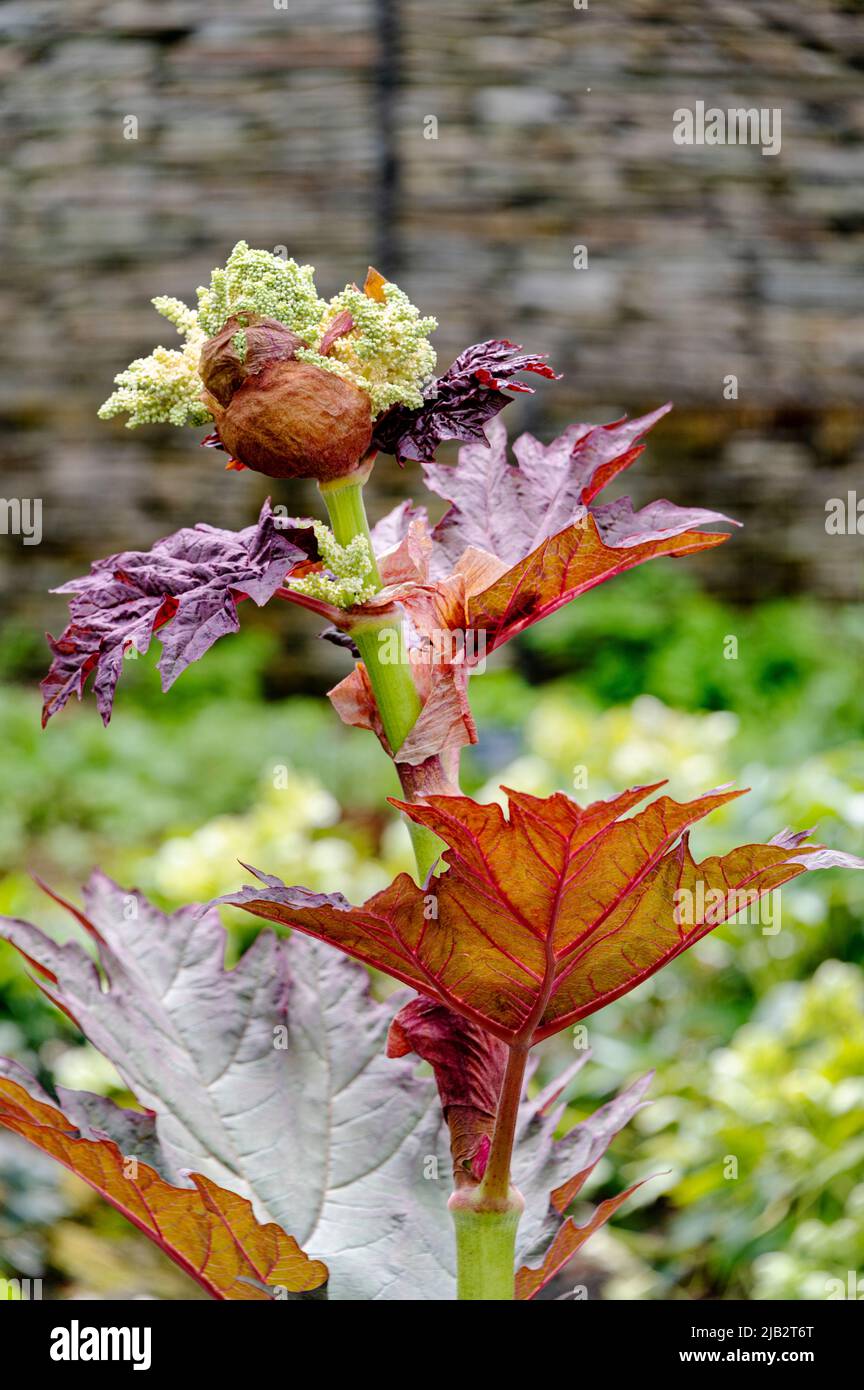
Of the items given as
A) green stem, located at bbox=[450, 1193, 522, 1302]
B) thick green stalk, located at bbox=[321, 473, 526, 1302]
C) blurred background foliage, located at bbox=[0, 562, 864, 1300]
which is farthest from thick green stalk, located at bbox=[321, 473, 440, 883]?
blurred background foliage, located at bbox=[0, 562, 864, 1300]

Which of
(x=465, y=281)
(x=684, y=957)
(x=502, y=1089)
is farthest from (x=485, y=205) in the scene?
(x=502, y=1089)

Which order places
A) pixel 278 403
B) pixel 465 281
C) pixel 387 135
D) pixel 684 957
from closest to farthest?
1. pixel 278 403
2. pixel 684 957
3. pixel 387 135
4. pixel 465 281

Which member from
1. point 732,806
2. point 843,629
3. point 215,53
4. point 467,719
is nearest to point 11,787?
point 732,806

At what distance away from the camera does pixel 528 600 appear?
0.54 metres

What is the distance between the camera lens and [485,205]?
3.98 m

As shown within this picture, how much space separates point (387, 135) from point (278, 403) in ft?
12.4

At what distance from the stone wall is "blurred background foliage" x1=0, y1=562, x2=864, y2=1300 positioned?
2.58 feet

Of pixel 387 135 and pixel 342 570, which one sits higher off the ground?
pixel 387 135

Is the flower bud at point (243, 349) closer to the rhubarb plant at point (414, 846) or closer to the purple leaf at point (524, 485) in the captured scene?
the rhubarb plant at point (414, 846)

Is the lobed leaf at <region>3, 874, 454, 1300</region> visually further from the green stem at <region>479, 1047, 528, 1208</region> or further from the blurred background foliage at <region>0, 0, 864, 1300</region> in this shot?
the blurred background foliage at <region>0, 0, 864, 1300</region>

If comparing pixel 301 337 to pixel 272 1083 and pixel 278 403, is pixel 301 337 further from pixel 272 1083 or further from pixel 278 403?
pixel 272 1083

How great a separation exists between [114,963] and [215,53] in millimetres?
3883

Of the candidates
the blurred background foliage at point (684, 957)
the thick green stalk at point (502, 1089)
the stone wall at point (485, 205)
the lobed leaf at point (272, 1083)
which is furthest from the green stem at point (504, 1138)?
the stone wall at point (485, 205)

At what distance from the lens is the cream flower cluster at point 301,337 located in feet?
1.62
